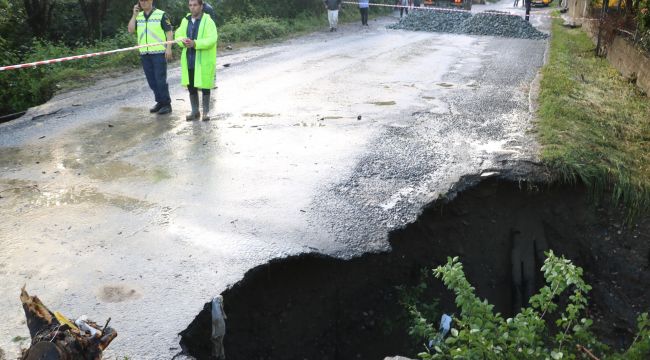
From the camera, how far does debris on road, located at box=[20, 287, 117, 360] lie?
2508 millimetres

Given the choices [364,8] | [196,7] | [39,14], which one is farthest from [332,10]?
[196,7]

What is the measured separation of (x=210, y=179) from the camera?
5.57m

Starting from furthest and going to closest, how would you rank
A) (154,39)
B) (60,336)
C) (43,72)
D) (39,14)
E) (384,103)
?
(39,14) < (43,72) < (384,103) < (154,39) < (60,336)

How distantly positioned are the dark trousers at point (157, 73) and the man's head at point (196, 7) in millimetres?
912

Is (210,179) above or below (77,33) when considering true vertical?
below

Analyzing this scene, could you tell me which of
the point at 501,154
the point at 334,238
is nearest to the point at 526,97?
the point at 501,154

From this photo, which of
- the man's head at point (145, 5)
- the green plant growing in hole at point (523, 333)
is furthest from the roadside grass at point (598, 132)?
the man's head at point (145, 5)

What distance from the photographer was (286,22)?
1969 cm

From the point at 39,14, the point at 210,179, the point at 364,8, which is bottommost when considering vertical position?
the point at 210,179

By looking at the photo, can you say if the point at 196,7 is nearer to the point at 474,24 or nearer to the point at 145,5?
the point at 145,5

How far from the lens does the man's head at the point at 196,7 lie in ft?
23.3

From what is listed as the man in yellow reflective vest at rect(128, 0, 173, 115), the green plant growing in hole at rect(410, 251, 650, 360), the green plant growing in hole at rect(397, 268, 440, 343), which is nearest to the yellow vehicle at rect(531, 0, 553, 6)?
the man in yellow reflective vest at rect(128, 0, 173, 115)

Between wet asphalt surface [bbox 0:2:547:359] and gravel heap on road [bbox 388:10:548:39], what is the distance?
9861 mm

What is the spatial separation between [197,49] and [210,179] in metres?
2.49
